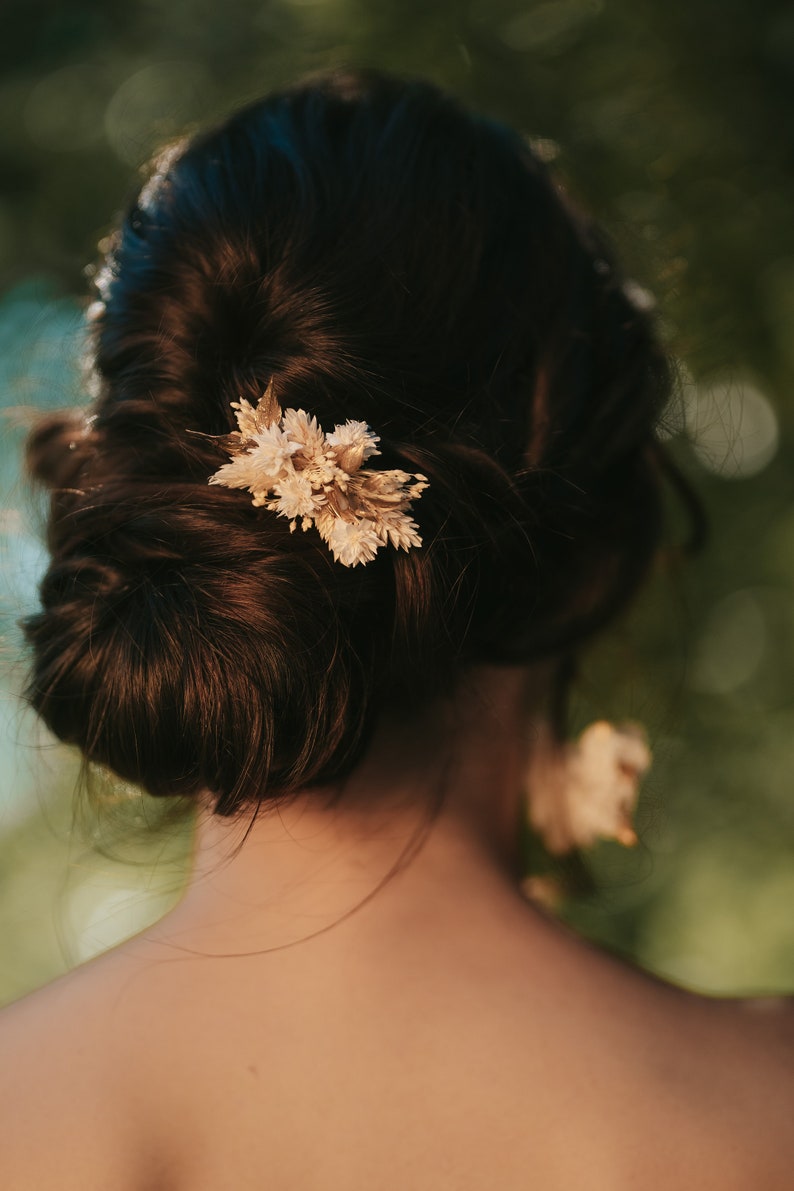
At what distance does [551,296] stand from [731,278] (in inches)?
42.1

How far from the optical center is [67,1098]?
1005mm

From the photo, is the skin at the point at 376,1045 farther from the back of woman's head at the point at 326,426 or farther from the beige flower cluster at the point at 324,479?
the beige flower cluster at the point at 324,479

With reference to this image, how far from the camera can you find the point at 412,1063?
1.03 metres

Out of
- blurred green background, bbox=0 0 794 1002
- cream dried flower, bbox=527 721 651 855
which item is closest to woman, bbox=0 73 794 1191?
cream dried flower, bbox=527 721 651 855

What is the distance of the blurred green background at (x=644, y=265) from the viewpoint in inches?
77.5

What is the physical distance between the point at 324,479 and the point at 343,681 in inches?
8.0

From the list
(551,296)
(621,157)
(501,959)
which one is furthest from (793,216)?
(501,959)

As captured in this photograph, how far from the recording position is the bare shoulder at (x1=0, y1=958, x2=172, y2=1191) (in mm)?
974

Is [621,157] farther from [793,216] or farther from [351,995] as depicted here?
[351,995]

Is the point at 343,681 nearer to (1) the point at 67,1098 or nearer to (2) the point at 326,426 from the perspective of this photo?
(2) the point at 326,426

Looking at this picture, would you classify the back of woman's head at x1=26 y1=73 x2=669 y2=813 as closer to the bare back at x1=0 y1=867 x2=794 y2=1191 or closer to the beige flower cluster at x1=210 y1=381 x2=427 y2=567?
the beige flower cluster at x1=210 y1=381 x2=427 y2=567

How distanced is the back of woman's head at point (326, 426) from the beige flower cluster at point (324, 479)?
4 cm

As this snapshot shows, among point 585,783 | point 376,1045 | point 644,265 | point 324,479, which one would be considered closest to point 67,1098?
point 376,1045

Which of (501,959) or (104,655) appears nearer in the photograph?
(104,655)
